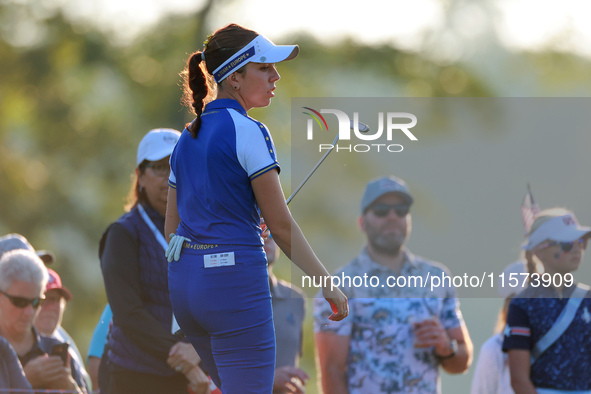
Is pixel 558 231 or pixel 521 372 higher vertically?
pixel 558 231

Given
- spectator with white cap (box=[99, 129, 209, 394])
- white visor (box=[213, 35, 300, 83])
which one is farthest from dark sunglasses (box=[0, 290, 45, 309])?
white visor (box=[213, 35, 300, 83])

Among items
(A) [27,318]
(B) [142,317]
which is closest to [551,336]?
(B) [142,317]

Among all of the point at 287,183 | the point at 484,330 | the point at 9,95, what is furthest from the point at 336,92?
the point at 484,330

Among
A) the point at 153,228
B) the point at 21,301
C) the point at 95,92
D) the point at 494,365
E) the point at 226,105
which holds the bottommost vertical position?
the point at 494,365

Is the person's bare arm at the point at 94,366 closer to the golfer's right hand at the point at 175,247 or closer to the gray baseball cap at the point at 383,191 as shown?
the gray baseball cap at the point at 383,191

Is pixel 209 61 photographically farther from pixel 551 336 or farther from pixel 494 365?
pixel 494 365

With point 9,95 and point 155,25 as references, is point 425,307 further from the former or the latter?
point 9,95

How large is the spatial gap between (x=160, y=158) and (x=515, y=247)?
2.23m

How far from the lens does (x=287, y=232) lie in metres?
2.72

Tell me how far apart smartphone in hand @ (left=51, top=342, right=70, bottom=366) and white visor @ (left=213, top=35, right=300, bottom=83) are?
2.53 meters

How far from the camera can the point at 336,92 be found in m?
11.3

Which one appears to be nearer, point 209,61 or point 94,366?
point 209,61

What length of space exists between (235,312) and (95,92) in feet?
34.0

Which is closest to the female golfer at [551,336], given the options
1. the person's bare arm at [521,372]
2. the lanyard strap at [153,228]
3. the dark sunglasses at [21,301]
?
the person's bare arm at [521,372]
